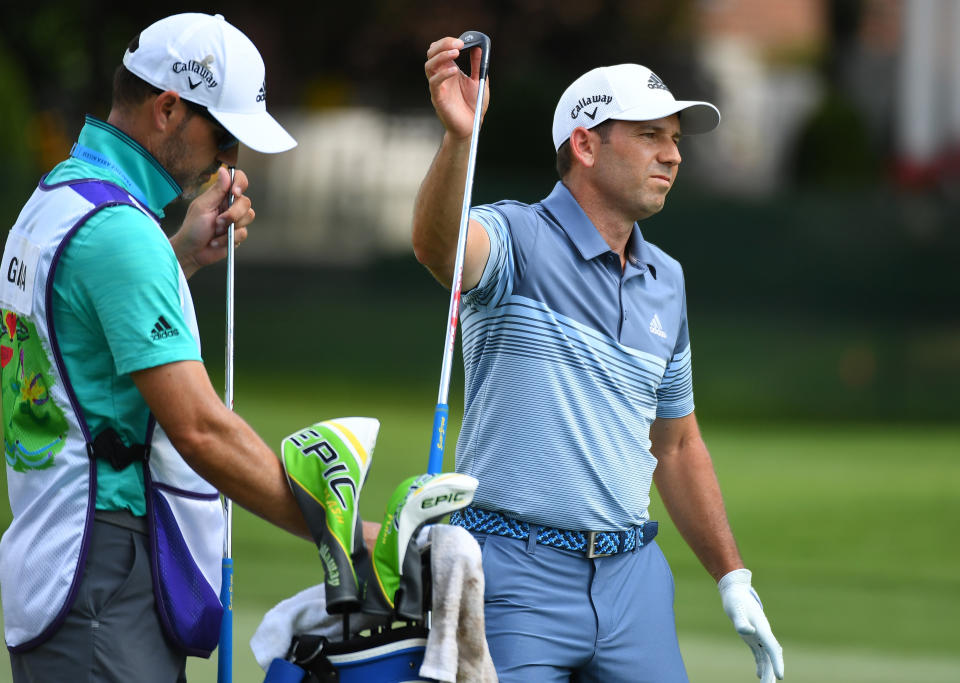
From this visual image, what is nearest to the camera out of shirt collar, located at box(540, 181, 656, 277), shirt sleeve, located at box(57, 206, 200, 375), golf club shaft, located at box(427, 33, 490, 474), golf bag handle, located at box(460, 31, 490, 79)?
shirt sleeve, located at box(57, 206, 200, 375)

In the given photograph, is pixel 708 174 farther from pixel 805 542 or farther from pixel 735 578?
pixel 735 578

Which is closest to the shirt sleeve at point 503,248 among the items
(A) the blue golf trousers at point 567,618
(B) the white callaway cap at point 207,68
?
(A) the blue golf trousers at point 567,618

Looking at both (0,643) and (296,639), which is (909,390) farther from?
(296,639)

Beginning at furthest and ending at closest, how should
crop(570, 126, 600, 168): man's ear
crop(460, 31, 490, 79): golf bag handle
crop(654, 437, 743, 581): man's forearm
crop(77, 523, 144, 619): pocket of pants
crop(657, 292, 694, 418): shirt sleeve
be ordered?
crop(654, 437, 743, 581): man's forearm, crop(657, 292, 694, 418): shirt sleeve, crop(570, 126, 600, 168): man's ear, crop(460, 31, 490, 79): golf bag handle, crop(77, 523, 144, 619): pocket of pants

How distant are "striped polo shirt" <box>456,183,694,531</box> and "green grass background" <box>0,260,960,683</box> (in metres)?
2.86

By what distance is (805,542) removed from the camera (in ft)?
34.8

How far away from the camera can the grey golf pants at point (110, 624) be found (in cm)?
294

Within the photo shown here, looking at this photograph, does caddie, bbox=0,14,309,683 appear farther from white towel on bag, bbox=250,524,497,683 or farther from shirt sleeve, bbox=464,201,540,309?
shirt sleeve, bbox=464,201,540,309

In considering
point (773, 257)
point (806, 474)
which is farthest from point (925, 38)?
point (806, 474)

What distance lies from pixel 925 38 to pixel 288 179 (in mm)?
11368

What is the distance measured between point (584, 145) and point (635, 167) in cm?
16

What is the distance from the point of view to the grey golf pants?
9.64 feet

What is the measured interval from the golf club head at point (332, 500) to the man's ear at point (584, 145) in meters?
1.43

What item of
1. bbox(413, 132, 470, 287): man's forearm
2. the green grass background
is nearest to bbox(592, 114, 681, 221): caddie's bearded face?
bbox(413, 132, 470, 287): man's forearm
